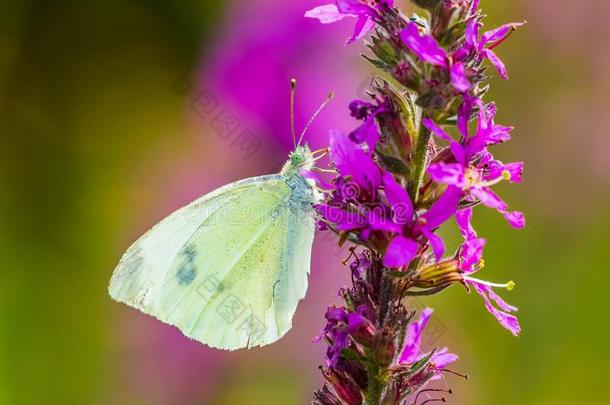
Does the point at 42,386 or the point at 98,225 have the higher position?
the point at 98,225

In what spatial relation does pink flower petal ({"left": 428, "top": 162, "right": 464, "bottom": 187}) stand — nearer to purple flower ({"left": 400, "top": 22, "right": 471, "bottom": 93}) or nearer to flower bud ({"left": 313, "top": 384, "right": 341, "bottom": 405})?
purple flower ({"left": 400, "top": 22, "right": 471, "bottom": 93})

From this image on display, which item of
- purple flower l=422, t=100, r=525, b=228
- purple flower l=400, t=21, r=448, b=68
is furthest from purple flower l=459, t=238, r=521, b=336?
purple flower l=400, t=21, r=448, b=68

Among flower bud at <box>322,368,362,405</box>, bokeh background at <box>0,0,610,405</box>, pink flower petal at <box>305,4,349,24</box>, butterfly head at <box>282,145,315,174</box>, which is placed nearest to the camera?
flower bud at <box>322,368,362,405</box>

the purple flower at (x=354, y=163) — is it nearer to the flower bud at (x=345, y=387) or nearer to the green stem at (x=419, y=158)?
the green stem at (x=419, y=158)

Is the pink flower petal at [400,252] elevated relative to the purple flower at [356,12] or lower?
lower

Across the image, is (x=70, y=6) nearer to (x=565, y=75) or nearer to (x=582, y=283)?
(x=565, y=75)

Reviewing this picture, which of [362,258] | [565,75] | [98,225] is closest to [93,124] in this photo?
[98,225]

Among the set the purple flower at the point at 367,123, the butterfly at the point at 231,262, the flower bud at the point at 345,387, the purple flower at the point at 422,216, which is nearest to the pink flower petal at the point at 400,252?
the purple flower at the point at 422,216
